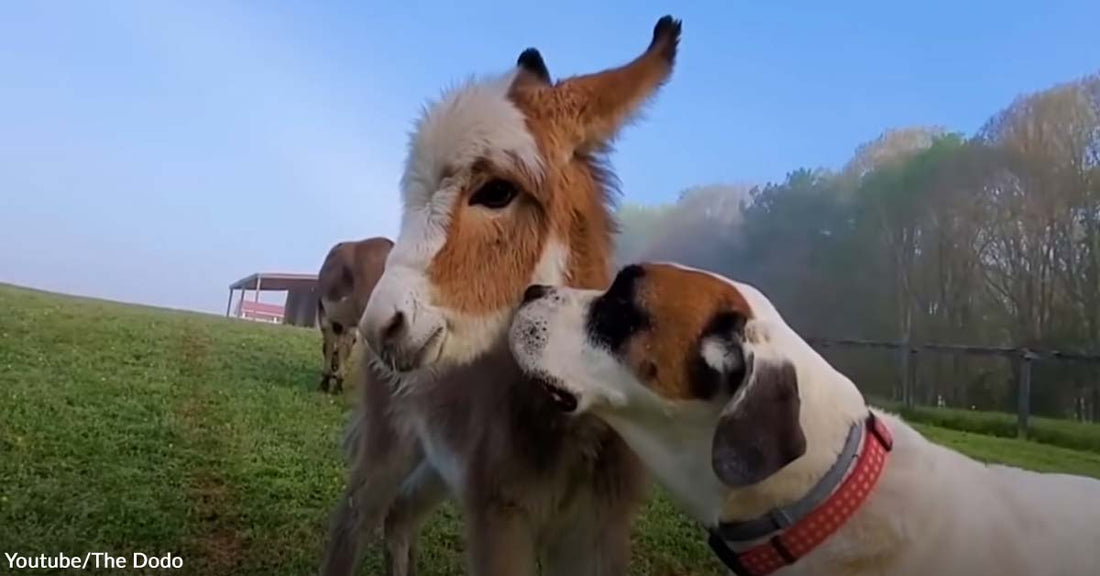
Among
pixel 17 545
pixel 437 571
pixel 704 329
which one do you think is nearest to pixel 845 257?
pixel 437 571

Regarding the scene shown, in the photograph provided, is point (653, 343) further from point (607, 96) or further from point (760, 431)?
point (607, 96)

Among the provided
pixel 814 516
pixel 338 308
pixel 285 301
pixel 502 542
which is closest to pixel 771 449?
pixel 814 516

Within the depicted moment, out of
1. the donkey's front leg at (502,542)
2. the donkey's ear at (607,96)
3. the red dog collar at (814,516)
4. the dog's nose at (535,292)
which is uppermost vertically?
the donkey's ear at (607,96)

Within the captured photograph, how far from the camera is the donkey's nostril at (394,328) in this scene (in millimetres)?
1354

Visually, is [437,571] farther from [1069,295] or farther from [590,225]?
[1069,295]

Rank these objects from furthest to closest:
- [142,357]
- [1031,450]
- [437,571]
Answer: [142,357]
[1031,450]
[437,571]

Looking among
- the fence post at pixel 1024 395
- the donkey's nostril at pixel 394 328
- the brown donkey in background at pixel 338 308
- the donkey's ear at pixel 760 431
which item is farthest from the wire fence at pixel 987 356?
the brown donkey in background at pixel 338 308

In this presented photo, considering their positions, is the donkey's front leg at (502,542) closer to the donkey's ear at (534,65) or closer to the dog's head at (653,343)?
the dog's head at (653,343)

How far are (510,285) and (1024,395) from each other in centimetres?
301

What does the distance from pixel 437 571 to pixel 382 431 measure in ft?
2.14

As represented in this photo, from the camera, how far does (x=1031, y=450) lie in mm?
3473

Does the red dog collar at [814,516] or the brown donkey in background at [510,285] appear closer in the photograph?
the red dog collar at [814,516]

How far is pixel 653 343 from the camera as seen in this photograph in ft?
4.49

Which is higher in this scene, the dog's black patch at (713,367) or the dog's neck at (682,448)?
the dog's black patch at (713,367)
